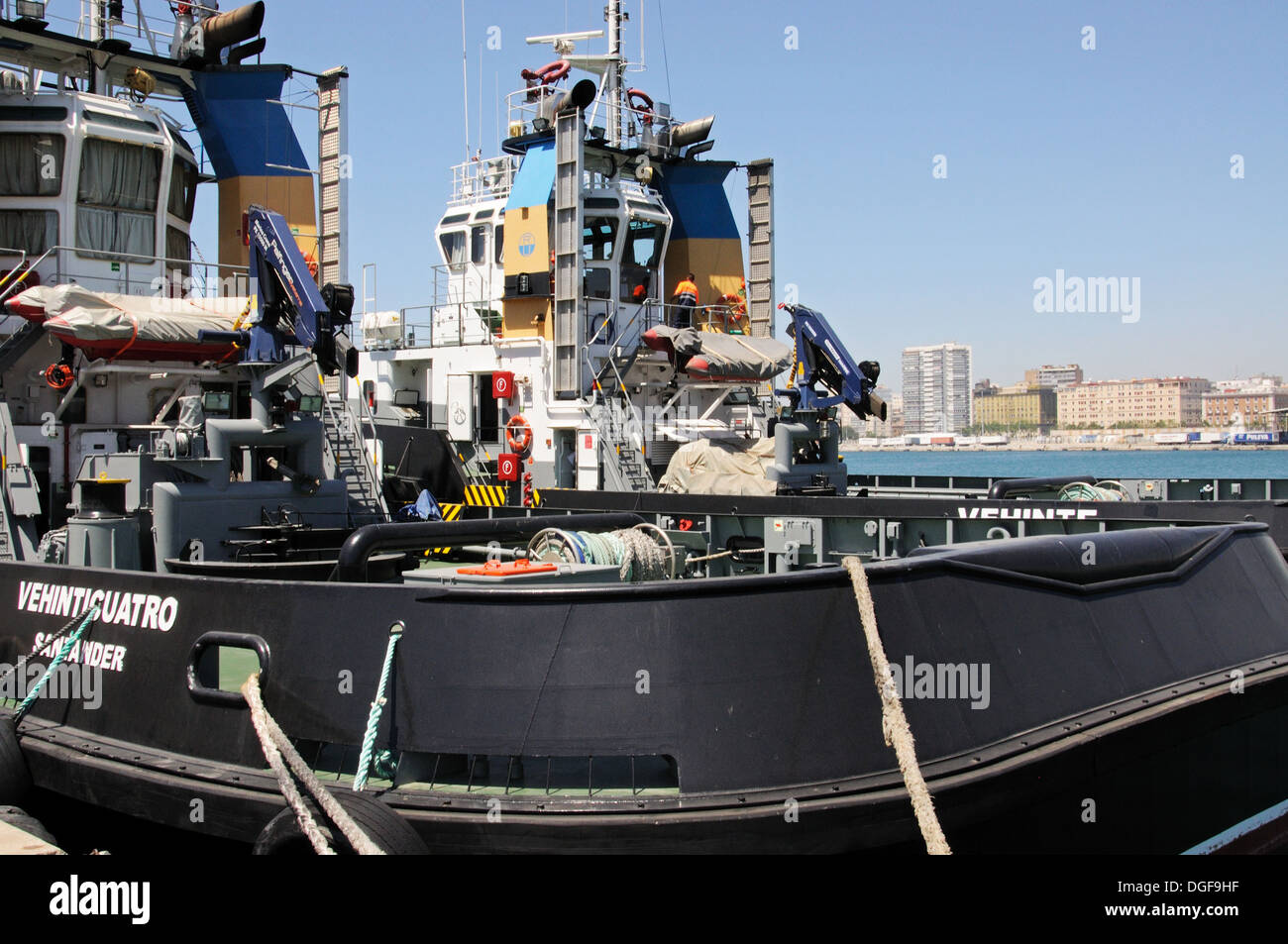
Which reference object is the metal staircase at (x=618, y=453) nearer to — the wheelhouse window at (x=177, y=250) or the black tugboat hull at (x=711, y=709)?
the wheelhouse window at (x=177, y=250)

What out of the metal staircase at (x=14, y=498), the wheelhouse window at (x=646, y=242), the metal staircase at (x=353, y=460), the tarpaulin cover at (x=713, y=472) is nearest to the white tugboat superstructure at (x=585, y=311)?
the wheelhouse window at (x=646, y=242)

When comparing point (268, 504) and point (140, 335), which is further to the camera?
point (140, 335)

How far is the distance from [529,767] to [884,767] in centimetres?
149

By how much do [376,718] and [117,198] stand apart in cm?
1007

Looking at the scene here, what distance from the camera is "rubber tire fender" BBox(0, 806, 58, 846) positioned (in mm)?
5445

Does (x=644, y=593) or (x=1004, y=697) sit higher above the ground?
(x=644, y=593)

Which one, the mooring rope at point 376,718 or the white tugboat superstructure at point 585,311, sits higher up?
the white tugboat superstructure at point 585,311

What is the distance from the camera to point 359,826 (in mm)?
4117

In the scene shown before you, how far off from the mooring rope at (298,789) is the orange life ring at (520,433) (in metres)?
12.3

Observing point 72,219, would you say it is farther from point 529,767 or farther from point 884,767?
point 884,767

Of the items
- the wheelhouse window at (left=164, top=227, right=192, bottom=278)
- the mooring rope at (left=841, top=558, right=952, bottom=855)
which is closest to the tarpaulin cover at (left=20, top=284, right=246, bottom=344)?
the wheelhouse window at (left=164, top=227, right=192, bottom=278)

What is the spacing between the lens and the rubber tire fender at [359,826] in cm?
410

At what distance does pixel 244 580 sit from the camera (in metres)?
5.08
